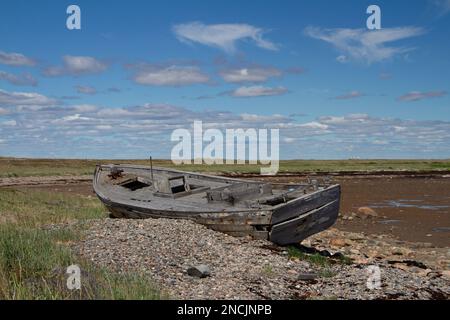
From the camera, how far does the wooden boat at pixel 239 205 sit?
49.6 feet

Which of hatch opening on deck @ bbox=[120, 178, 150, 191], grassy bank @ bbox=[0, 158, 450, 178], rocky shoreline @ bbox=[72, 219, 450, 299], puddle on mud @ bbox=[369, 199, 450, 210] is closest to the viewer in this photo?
rocky shoreline @ bbox=[72, 219, 450, 299]

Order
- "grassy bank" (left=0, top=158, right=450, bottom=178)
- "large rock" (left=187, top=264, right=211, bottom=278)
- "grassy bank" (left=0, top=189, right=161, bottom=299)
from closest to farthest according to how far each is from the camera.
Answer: "grassy bank" (left=0, top=189, right=161, bottom=299) < "large rock" (left=187, top=264, right=211, bottom=278) < "grassy bank" (left=0, top=158, right=450, bottom=178)

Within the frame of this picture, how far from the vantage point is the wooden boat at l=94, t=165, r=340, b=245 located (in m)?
15.1

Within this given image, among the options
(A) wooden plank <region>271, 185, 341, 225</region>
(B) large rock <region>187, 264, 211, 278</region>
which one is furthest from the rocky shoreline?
(A) wooden plank <region>271, 185, 341, 225</region>

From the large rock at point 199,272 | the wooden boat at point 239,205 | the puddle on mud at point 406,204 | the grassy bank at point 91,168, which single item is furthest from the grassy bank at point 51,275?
the grassy bank at point 91,168

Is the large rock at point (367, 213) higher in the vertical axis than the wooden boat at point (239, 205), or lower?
lower

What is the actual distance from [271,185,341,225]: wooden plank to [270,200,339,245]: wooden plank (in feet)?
0.47

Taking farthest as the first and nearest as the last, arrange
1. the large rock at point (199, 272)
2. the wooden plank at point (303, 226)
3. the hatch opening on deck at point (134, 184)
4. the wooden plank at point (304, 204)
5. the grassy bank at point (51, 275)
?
1. the hatch opening on deck at point (134, 184)
2. the wooden plank at point (303, 226)
3. the wooden plank at point (304, 204)
4. the large rock at point (199, 272)
5. the grassy bank at point (51, 275)

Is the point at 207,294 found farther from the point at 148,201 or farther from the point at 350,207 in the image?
the point at 350,207

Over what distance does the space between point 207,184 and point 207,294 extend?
38.9ft

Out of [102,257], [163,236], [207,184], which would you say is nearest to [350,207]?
[207,184]

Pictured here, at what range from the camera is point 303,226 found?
1579 centimetres

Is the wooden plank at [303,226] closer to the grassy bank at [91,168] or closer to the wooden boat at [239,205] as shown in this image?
the wooden boat at [239,205]

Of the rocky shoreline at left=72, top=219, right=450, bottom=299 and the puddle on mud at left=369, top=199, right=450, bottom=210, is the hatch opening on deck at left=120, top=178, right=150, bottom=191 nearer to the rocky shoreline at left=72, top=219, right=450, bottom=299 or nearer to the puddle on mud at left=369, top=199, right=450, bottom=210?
the rocky shoreline at left=72, top=219, right=450, bottom=299
